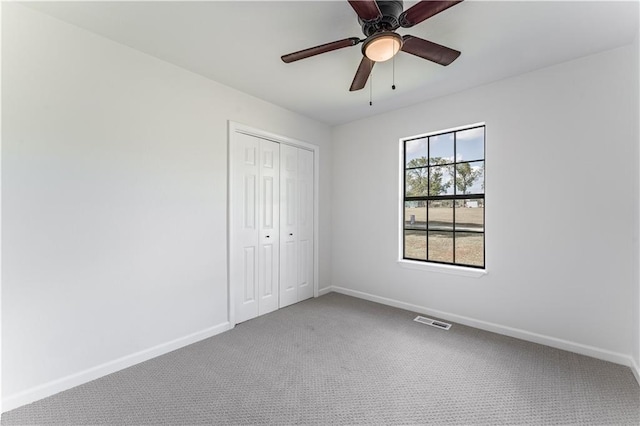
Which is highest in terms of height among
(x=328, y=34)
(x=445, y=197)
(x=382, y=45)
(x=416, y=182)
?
(x=328, y=34)

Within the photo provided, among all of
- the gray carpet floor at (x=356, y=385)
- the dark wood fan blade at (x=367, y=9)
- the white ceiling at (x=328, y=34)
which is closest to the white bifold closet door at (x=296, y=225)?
the gray carpet floor at (x=356, y=385)

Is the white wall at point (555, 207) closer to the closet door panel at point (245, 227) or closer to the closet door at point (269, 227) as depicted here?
the closet door at point (269, 227)

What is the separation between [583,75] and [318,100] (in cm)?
247

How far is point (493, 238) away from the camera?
9.46 ft

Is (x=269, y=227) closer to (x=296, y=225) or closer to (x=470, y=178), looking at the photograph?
(x=296, y=225)

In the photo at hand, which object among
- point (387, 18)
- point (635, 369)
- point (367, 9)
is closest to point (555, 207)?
point (635, 369)

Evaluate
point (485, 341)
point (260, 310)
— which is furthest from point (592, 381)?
point (260, 310)

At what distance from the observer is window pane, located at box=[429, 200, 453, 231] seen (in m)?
3.30

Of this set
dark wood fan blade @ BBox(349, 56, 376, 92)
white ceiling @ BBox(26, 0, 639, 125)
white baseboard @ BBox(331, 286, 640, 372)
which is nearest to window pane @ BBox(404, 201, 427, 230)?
white baseboard @ BBox(331, 286, 640, 372)

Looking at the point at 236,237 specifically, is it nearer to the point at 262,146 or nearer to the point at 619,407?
the point at 262,146

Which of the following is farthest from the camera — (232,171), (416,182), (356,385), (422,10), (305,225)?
(305,225)

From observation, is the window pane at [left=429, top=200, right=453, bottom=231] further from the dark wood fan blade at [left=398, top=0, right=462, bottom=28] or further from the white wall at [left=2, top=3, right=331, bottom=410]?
the white wall at [left=2, top=3, right=331, bottom=410]

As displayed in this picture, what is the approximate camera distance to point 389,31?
1.67m

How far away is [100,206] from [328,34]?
2.17 m
